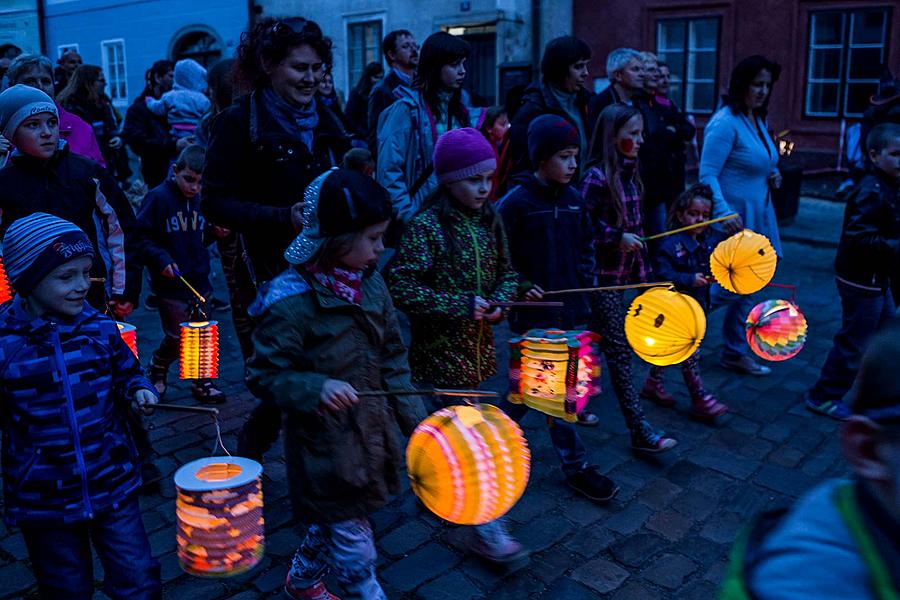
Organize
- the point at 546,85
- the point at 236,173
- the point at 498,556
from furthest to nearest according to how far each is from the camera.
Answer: the point at 546,85
the point at 236,173
the point at 498,556

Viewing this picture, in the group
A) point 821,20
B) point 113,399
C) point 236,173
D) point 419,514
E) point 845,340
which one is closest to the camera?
point 113,399

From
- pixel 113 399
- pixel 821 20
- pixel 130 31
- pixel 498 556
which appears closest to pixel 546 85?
pixel 498 556

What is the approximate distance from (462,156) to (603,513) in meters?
1.79

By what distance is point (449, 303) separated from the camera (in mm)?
3473

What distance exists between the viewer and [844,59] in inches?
550

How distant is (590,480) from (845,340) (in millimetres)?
2166

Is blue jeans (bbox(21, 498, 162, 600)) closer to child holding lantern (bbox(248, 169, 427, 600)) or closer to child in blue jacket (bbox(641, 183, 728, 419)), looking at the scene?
child holding lantern (bbox(248, 169, 427, 600))

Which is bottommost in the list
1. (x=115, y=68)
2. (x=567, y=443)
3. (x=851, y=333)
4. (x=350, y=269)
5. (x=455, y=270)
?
(x=567, y=443)

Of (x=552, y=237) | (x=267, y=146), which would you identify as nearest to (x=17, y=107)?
(x=267, y=146)

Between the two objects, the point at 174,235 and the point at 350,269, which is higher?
the point at 350,269

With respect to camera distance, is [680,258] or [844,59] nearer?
[680,258]

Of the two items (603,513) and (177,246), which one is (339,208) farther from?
(177,246)

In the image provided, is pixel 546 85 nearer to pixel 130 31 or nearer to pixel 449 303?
pixel 449 303

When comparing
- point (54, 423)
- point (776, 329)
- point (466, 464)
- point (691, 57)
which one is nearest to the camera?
point (466, 464)
